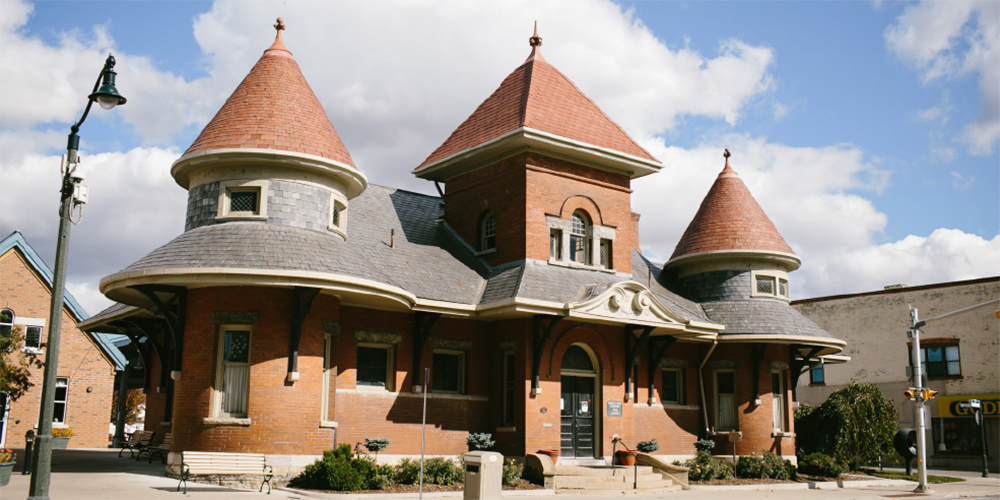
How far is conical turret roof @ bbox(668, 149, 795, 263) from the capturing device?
28250 mm

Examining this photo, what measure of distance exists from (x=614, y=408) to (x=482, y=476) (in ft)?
29.6

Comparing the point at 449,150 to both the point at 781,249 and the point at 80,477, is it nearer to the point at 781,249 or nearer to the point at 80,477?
the point at 781,249

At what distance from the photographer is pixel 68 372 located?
31.6m

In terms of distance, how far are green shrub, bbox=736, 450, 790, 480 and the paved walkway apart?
160cm

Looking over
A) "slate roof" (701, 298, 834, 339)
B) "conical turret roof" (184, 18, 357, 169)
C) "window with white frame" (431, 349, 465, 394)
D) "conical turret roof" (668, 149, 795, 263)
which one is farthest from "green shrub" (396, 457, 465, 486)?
"conical turret roof" (668, 149, 795, 263)

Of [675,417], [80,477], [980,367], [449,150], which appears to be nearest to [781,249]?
[675,417]

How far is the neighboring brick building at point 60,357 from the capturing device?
98.0ft

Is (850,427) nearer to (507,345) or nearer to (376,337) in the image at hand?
(507,345)

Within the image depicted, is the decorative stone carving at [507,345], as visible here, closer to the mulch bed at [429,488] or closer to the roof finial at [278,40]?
the mulch bed at [429,488]

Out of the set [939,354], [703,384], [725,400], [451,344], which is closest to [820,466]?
[725,400]

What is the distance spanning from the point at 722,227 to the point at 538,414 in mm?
11363

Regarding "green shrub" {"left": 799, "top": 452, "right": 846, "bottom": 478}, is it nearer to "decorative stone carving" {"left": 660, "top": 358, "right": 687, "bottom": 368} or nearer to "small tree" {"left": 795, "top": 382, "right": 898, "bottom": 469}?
"small tree" {"left": 795, "top": 382, "right": 898, "bottom": 469}

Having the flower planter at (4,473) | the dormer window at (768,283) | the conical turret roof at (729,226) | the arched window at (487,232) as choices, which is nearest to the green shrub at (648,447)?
the arched window at (487,232)

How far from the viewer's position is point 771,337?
25.7 metres
